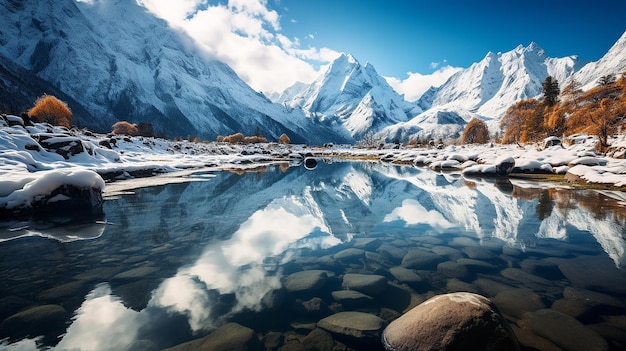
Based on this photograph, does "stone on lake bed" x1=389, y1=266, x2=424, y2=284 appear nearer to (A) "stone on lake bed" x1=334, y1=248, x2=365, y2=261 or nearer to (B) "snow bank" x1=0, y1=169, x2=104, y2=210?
(A) "stone on lake bed" x1=334, y1=248, x2=365, y2=261

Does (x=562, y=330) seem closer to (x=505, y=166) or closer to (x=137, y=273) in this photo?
(x=137, y=273)

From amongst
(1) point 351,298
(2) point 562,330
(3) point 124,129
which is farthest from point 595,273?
(3) point 124,129

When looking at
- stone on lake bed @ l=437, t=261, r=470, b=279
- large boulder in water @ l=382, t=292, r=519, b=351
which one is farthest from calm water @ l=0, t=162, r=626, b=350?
large boulder in water @ l=382, t=292, r=519, b=351

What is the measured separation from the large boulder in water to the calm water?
2.25 ft

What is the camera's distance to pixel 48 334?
4953mm

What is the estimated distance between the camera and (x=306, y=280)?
7.14m

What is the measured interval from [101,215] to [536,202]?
24.5 meters

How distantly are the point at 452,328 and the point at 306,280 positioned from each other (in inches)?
148

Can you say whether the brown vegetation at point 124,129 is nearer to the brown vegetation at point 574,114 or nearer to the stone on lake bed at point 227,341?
the stone on lake bed at point 227,341

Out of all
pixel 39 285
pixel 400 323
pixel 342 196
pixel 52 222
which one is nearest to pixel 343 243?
pixel 400 323

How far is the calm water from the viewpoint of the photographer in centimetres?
517

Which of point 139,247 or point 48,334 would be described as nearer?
point 48,334

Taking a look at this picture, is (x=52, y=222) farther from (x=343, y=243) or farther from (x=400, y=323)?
(x=400, y=323)

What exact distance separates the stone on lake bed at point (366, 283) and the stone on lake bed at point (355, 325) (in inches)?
42.2
